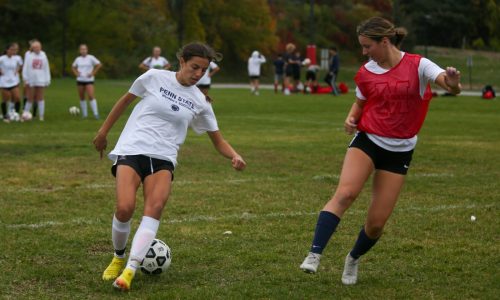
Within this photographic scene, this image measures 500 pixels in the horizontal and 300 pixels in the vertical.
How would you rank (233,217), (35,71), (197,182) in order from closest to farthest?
(233,217) < (197,182) < (35,71)

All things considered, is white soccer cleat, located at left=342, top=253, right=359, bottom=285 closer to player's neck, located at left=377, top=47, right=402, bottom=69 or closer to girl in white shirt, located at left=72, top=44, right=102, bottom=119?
player's neck, located at left=377, top=47, right=402, bottom=69

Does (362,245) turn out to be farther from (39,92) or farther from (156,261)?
(39,92)

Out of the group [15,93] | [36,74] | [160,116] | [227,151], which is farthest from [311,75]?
A: [160,116]

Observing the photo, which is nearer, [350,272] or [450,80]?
[450,80]

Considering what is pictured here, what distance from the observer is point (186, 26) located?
67750 millimetres

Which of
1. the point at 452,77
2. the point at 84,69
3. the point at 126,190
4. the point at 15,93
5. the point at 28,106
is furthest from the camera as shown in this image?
the point at 84,69

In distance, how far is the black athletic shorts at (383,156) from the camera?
6.66 meters

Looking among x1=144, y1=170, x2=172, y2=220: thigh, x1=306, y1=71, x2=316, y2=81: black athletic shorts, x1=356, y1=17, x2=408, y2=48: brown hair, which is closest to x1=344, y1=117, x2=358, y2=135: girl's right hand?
x1=356, y1=17, x2=408, y2=48: brown hair

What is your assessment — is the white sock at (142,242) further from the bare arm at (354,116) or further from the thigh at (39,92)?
the thigh at (39,92)

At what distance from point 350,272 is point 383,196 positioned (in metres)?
0.65

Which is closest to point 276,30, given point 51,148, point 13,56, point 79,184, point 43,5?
point 43,5

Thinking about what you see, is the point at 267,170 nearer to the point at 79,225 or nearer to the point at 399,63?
the point at 79,225

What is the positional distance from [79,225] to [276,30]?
6479cm

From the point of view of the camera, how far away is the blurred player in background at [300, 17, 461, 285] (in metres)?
6.57
